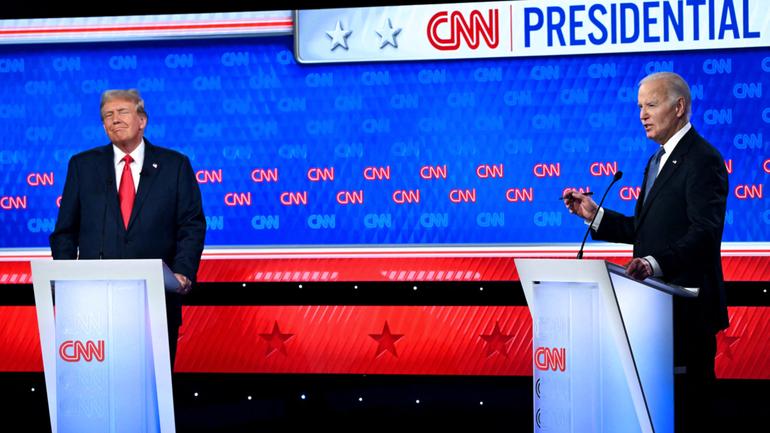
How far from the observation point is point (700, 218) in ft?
13.5

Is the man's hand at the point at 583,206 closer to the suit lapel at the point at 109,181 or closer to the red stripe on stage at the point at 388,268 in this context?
the red stripe on stage at the point at 388,268

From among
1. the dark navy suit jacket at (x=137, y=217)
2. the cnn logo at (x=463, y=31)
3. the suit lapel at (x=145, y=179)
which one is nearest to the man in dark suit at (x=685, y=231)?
the cnn logo at (x=463, y=31)

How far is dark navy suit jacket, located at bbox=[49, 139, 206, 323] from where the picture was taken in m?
4.79

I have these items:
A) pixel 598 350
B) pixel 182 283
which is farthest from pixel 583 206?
pixel 182 283

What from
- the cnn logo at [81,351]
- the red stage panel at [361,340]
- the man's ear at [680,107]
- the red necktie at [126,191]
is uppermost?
the man's ear at [680,107]

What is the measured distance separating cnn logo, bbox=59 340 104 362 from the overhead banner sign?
2259 millimetres

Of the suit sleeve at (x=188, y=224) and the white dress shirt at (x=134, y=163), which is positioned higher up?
the white dress shirt at (x=134, y=163)

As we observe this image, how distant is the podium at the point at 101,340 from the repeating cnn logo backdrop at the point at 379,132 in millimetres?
1751

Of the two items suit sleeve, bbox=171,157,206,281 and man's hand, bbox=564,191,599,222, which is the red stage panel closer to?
suit sleeve, bbox=171,157,206,281

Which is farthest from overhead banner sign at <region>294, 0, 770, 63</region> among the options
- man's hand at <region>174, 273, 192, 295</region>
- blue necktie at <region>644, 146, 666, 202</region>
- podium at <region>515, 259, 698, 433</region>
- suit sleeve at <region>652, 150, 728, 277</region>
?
podium at <region>515, 259, 698, 433</region>

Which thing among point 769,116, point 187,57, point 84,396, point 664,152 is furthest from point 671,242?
point 187,57

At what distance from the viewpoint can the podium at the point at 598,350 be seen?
3783 millimetres

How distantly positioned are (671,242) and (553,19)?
6.19 feet

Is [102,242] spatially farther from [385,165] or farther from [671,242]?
[671,242]
